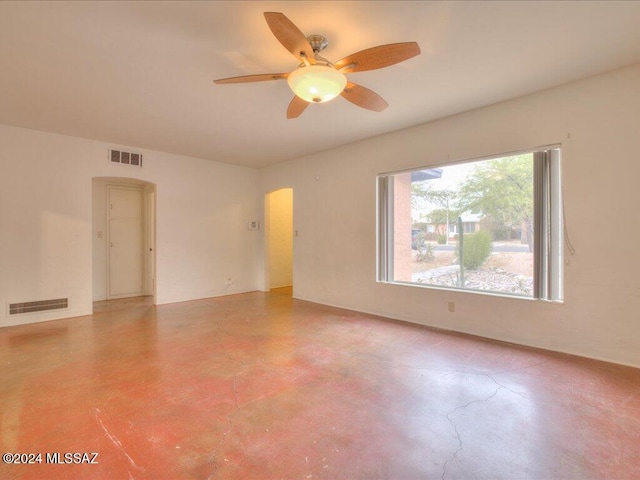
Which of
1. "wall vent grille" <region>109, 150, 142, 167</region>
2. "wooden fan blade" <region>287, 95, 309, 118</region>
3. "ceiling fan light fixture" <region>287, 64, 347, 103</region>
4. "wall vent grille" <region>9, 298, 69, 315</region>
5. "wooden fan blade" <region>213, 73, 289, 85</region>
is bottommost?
"wall vent grille" <region>9, 298, 69, 315</region>

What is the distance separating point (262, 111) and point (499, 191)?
3077 mm

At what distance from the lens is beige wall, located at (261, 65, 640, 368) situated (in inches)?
115

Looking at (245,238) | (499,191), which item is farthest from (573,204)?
(245,238)

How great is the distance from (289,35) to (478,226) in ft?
10.6

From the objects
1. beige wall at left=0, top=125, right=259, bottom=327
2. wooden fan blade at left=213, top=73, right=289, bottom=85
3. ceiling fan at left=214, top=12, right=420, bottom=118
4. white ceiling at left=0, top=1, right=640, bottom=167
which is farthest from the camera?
beige wall at left=0, top=125, right=259, bottom=327

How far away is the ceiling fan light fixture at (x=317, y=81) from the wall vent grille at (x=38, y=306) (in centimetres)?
Result: 496

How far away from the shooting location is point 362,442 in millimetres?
1919

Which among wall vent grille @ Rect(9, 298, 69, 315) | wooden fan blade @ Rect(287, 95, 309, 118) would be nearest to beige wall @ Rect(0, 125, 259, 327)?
wall vent grille @ Rect(9, 298, 69, 315)

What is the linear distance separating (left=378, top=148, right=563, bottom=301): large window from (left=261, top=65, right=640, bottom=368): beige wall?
0.47 feet

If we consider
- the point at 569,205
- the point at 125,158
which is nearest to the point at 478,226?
the point at 569,205

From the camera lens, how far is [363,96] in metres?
2.74

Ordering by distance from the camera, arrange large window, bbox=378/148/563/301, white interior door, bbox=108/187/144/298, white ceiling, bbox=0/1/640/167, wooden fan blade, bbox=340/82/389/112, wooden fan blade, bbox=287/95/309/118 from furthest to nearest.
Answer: white interior door, bbox=108/187/144/298 < large window, bbox=378/148/563/301 < wooden fan blade, bbox=287/95/309/118 < wooden fan blade, bbox=340/82/389/112 < white ceiling, bbox=0/1/640/167

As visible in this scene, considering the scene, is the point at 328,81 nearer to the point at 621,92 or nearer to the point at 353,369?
the point at 353,369

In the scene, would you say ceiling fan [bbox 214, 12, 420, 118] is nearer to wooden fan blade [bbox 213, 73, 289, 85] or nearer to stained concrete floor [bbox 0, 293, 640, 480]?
wooden fan blade [bbox 213, 73, 289, 85]
